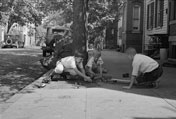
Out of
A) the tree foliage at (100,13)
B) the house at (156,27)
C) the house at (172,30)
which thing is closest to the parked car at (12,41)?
the tree foliage at (100,13)

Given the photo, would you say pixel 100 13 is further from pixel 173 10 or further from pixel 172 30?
pixel 172 30

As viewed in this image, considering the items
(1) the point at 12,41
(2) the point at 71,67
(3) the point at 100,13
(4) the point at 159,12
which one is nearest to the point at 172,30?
(4) the point at 159,12

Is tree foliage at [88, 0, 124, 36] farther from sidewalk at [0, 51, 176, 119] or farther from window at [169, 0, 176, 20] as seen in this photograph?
sidewalk at [0, 51, 176, 119]

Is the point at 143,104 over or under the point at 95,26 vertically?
under

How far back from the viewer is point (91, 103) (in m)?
6.70

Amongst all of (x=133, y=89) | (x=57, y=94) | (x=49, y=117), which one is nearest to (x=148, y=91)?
(x=133, y=89)

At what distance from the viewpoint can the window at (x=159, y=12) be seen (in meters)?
22.9

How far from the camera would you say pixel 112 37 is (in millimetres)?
49781

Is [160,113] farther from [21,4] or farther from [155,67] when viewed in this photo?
[21,4]

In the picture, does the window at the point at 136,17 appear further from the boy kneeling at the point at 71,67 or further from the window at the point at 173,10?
the boy kneeling at the point at 71,67

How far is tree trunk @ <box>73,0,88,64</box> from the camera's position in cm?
1073

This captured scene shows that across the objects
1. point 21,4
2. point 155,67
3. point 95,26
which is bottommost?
point 155,67

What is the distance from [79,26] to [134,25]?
21694 mm

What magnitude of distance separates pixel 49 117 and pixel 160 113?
1954mm
